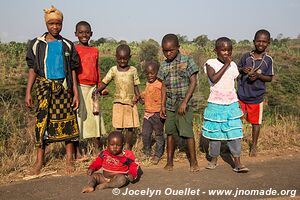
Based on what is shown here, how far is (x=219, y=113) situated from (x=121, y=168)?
140 centimetres

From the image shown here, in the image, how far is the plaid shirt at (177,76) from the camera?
409 centimetres

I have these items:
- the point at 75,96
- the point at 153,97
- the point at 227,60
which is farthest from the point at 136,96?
the point at 227,60

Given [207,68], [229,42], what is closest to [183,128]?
[207,68]

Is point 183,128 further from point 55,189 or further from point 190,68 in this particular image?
point 55,189

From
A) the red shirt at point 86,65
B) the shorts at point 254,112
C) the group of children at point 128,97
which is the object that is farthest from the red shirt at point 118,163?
the shorts at point 254,112

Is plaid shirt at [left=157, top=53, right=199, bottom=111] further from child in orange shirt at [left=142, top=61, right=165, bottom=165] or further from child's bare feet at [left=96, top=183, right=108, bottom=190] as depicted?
child's bare feet at [left=96, top=183, right=108, bottom=190]

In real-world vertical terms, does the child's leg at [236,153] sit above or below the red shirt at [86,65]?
below

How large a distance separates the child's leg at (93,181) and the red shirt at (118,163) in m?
0.11

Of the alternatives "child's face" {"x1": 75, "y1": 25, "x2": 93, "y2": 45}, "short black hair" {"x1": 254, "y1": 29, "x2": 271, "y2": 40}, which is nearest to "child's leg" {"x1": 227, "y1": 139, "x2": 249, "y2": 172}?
"short black hair" {"x1": 254, "y1": 29, "x2": 271, "y2": 40}

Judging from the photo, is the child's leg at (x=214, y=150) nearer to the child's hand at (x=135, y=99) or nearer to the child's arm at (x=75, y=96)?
the child's hand at (x=135, y=99)

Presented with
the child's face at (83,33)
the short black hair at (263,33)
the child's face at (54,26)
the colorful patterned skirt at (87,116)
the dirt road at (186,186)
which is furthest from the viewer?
the short black hair at (263,33)

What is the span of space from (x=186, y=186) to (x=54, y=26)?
2.38 m

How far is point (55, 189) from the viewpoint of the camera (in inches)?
142

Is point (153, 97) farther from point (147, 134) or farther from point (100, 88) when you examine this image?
point (100, 88)
